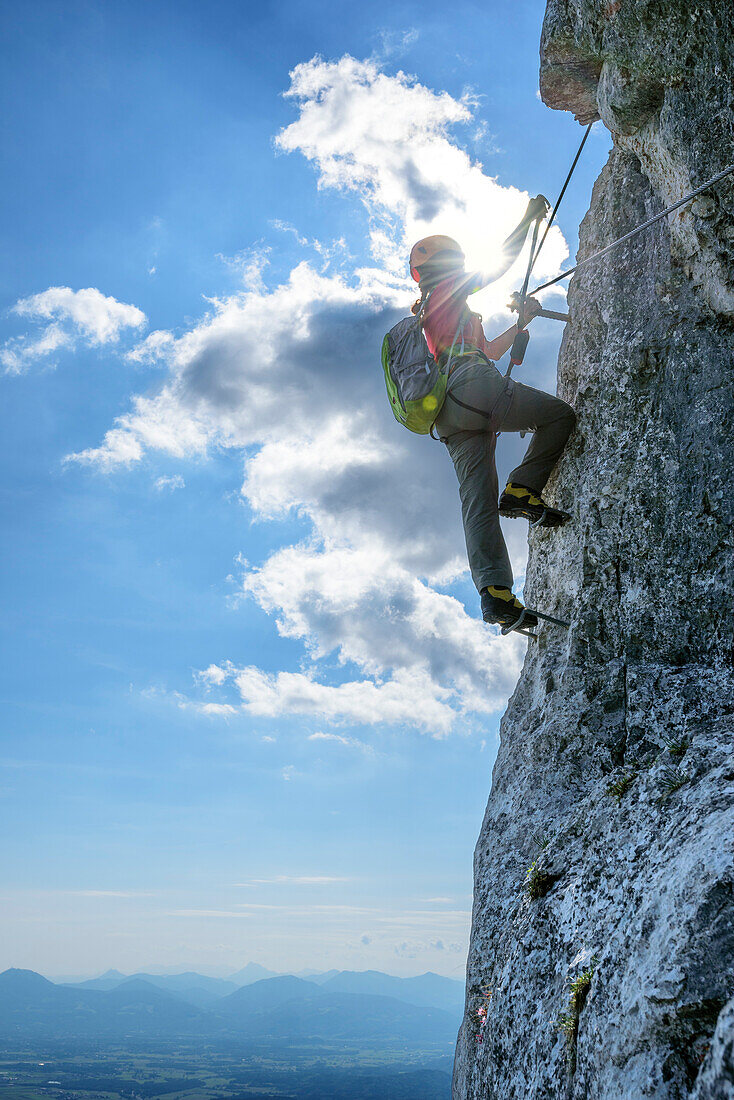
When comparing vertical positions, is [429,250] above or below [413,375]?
above

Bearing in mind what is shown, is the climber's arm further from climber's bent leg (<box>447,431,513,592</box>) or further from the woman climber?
climber's bent leg (<box>447,431,513,592</box>)

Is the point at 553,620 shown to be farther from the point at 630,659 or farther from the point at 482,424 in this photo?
the point at 482,424

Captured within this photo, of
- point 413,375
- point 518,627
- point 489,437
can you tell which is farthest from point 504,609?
point 413,375

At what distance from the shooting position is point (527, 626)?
879cm

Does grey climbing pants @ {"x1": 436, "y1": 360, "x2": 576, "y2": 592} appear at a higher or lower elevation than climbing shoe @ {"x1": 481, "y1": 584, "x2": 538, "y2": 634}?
higher

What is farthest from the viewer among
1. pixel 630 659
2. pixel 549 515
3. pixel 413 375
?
pixel 413 375

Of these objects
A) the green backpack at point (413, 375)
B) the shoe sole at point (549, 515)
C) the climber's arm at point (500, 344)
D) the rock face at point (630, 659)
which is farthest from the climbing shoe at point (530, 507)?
the climber's arm at point (500, 344)

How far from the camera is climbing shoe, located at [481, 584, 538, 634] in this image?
28.1ft

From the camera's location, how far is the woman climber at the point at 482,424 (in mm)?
8836

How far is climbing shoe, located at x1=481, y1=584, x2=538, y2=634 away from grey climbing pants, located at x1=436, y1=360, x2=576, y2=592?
13cm

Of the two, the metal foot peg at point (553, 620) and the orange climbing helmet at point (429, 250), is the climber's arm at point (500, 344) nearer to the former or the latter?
the orange climbing helmet at point (429, 250)

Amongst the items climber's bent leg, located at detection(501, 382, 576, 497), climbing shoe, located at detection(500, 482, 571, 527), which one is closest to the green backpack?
climber's bent leg, located at detection(501, 382, 576, 497)

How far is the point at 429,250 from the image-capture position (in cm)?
969

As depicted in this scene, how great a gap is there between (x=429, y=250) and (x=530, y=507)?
11.9 feet
